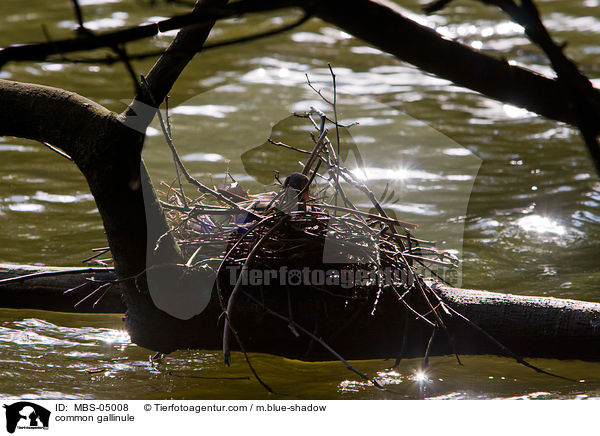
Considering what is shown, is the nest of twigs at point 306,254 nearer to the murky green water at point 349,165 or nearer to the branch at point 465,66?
the murky green water at point 349,165

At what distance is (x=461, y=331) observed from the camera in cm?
361

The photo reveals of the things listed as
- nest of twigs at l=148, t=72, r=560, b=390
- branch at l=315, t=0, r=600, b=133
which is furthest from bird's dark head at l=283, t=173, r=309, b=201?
branch at l=315, t=0, r=600, b=133

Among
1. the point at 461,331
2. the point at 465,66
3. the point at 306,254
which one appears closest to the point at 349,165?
the point at 461,331

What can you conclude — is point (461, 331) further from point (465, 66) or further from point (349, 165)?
point (349, 165)

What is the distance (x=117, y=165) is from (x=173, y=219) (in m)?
0.68

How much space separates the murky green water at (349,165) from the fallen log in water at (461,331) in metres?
0.15

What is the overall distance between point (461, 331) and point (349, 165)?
5081mm

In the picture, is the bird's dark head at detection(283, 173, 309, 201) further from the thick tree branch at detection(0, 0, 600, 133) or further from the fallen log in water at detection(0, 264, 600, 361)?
the thick tree branch at detection(0, 0, 600, 133)

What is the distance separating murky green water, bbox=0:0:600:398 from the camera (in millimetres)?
3639

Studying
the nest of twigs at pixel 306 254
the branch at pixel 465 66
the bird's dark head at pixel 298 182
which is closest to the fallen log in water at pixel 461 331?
the nest of twigs at pixel 306 254

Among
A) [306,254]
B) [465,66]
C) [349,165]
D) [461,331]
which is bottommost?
[461,331]

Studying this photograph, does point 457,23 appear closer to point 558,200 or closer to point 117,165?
point 558,200

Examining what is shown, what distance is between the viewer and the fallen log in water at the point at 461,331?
350 centimetres

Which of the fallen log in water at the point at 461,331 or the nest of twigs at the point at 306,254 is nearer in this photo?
the nest of twigs at the point at 306,254
